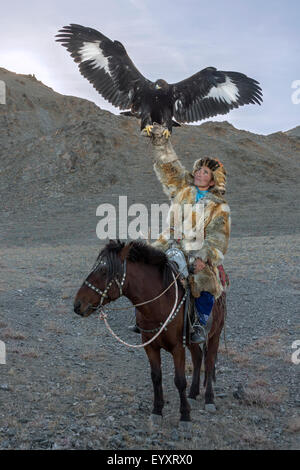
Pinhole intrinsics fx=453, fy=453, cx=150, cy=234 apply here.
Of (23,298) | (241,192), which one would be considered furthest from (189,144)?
(23,298)

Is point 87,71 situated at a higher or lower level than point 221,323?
higher

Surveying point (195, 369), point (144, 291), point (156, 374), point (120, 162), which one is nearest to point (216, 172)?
point (144, 291)

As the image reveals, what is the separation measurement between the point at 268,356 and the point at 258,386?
4.33 ft

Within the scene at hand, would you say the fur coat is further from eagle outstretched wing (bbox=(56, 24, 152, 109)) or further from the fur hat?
eagle outstretched wing (bbox=(56, 24, 152, 109))

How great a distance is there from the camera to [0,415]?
4.73m

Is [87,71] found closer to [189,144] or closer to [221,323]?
[221,323]

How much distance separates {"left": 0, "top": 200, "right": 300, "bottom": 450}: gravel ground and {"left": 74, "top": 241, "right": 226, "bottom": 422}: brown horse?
47 centimetres

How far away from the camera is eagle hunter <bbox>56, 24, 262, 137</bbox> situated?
5.47 metres

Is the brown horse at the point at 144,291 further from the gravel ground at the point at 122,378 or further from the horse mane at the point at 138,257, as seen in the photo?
the gravel ground at the point at 122,378

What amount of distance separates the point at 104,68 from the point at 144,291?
295cm

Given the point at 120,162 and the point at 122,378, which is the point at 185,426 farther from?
the point at 120,162

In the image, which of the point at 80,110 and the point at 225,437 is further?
the point at 80,110

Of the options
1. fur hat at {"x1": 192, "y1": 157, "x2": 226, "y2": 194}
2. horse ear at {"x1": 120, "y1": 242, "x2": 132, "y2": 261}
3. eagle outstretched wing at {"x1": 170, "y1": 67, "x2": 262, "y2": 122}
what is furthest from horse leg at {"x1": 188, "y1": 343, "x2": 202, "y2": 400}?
eagle outstretched wing at {"x1": 170, "y1": 67, "x2": 262, "y2": 122}

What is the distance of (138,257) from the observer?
4.46 metres
